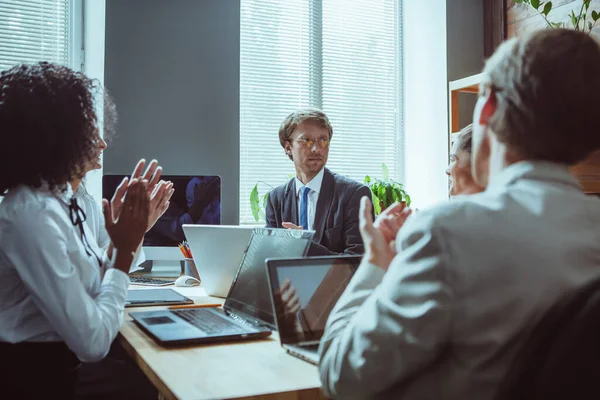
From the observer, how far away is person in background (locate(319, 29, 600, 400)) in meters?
0.69

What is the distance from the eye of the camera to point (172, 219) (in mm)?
2631

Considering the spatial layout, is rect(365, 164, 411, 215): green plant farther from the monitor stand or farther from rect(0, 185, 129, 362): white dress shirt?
rect(0, 185, 129, 362): white dress shirt

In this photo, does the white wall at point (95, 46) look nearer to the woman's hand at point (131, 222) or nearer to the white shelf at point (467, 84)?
the woman's hand at point (131, 222)

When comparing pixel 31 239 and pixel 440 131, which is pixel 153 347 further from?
pixel 440 131

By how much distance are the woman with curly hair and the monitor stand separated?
44.9 inches

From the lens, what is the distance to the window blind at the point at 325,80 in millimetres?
3818

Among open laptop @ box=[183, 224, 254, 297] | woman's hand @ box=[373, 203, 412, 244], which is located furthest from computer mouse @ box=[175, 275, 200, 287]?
woman's hand @ box=[373, 203, 412, 244]

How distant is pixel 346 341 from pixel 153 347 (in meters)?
0.62

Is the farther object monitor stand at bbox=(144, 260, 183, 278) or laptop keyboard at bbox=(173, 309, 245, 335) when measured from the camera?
monitor stand at bbox=(144, 260, 183, 278)

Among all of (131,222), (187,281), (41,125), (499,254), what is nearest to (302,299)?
(131,222)

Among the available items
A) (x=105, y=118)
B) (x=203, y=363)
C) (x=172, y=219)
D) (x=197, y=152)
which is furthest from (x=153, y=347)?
(x=197, y=152)

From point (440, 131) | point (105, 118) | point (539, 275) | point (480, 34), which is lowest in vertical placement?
point (539, 275)

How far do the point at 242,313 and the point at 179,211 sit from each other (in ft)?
3.88

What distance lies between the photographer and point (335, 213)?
9.18 feet
